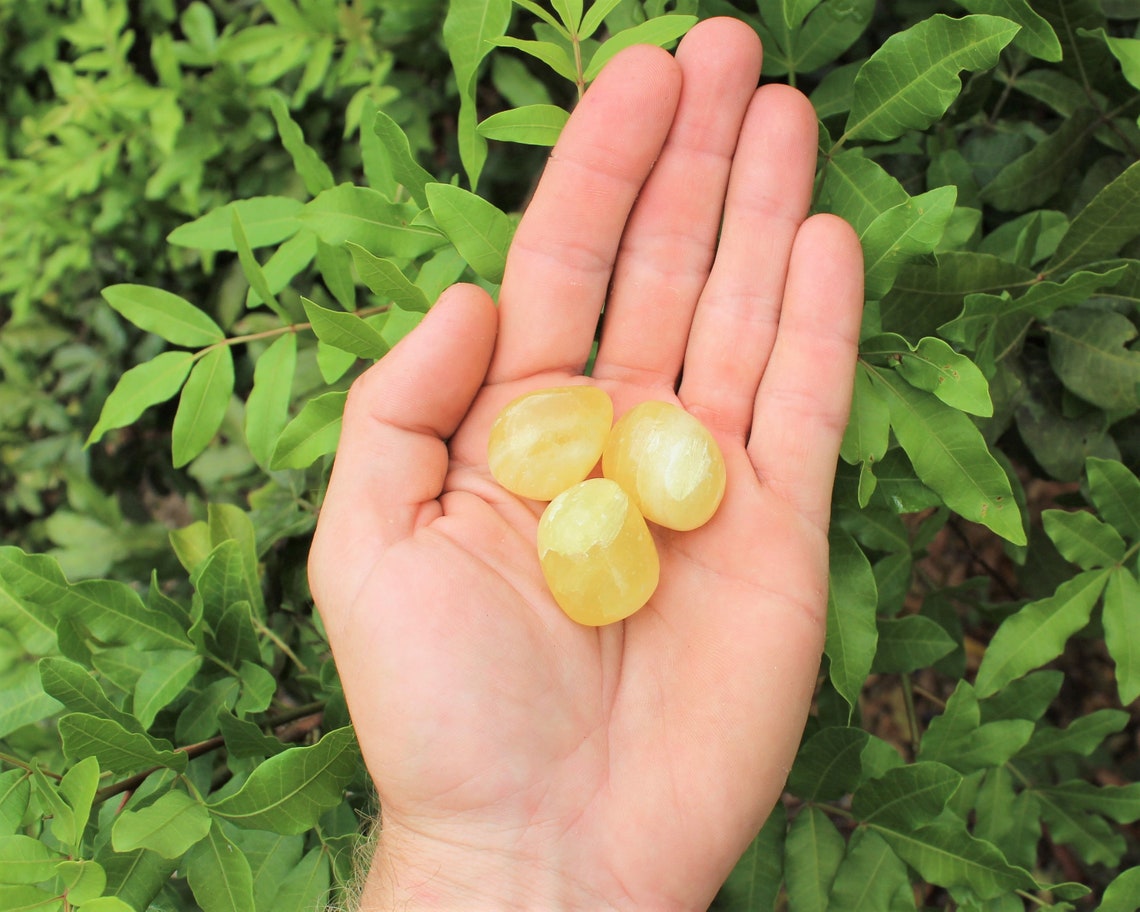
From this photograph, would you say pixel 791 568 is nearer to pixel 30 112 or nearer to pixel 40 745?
pixel 40 745

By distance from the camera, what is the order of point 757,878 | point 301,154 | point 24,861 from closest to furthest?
point 24,861, point 757,878, point 301,154

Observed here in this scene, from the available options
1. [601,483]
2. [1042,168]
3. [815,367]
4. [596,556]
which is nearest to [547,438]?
[601,483]

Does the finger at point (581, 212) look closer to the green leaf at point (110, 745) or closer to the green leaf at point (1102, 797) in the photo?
the green leaf at point (110, 745)

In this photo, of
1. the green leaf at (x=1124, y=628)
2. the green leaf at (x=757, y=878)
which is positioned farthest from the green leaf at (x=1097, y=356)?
the green leaf at (x=757, y=878)

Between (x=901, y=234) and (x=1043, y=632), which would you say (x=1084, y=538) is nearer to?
(x=1043, y=632)

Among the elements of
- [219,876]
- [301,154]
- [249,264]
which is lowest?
[219,876]

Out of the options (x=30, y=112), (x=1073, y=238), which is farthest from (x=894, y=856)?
(x=30, y=112)
